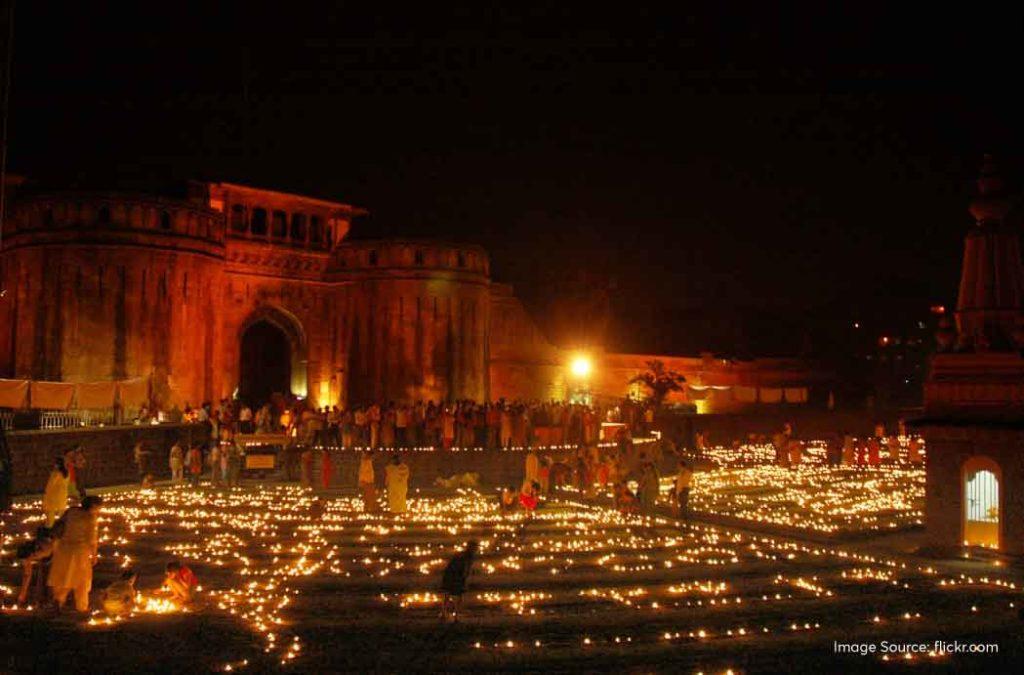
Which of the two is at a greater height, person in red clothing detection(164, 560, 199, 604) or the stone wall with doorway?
the stone wall with doorway

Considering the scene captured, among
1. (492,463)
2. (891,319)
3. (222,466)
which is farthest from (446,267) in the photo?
(891,319)

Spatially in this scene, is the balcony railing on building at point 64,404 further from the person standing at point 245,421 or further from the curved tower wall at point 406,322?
the curved tower wall at point 406,322

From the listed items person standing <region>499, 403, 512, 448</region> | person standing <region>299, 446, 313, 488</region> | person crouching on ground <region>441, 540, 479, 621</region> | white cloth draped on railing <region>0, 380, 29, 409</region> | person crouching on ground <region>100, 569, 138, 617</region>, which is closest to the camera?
person crouching on ground <region>441, 540, 479, 621</region>

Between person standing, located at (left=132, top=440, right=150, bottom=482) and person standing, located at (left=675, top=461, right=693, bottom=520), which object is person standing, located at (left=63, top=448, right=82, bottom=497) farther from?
person standing, located at (left=675, top=461, right=693, bottom=520)

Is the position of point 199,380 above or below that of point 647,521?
above

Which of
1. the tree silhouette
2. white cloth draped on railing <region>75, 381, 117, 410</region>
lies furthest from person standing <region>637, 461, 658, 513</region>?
the tree silhouette

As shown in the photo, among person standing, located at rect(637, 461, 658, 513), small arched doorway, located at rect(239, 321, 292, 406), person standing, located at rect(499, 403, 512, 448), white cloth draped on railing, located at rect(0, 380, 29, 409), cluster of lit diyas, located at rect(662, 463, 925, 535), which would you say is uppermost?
small arched doorway, located at rect(239, 321, 292, 406)

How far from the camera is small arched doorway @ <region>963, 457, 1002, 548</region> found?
51.5ft

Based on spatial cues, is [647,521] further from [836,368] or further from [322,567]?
[836,368]

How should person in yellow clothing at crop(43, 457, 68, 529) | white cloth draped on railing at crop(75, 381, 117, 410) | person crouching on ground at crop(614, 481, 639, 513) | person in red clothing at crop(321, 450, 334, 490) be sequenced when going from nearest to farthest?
person in yellow clothing at crop(43, 457, 68, 529), person crouching on ground at crop(614, 481, 639, 513), person in red clothing at crop(321, 450, 334, 490), white cloth draped on railing at crop(75, 381, 117, 410)

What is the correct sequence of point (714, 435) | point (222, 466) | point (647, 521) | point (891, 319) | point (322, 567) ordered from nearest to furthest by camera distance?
point (322, 567) < point (647, 521) < point (222, 466) < point (714, 435) < point (891, 319)

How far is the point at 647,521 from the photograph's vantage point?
19.6 metres

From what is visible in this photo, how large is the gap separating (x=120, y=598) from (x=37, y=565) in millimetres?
1201

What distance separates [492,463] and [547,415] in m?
4.12
